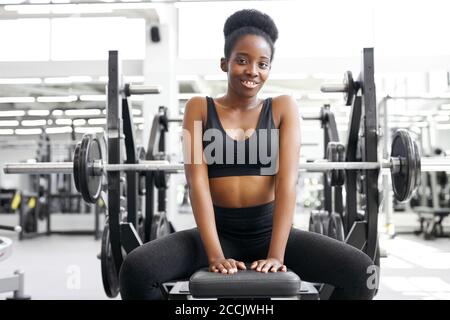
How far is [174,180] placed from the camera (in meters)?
4.93

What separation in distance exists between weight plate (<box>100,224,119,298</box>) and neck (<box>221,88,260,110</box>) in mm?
908

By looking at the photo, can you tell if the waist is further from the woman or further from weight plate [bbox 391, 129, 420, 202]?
weight plate [bbox 391, 129, 420, 202]

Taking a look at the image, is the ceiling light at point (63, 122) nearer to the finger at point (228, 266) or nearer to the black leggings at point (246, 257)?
the black leggings at point (246, 257)

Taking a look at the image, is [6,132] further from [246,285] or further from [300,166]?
[246,285]

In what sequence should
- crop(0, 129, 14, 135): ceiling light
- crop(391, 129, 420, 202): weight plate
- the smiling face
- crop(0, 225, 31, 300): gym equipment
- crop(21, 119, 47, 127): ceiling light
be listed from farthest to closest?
crop(21, 119, 47, 127): ceiling light
crop(0, 129, 14, 135): ceiling light
crop(0, 225, 31, 300): gym equipment
crop(391, 129, 420, 202): weight plate
the smiling face

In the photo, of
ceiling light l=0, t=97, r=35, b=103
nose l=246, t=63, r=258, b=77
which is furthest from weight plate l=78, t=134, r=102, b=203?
ceiling light l=0, t=97, r=35, b=103

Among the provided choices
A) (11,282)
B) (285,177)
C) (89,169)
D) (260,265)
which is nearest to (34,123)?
(11,282)

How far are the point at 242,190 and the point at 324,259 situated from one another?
28 centimetres

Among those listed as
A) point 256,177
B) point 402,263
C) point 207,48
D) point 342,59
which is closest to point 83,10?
point 207,48

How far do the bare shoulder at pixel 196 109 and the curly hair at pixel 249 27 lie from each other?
0.49 ft

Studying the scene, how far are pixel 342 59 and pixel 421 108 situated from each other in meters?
1.26

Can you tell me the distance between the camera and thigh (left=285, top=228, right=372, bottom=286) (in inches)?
44.5

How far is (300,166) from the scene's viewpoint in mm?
1694
